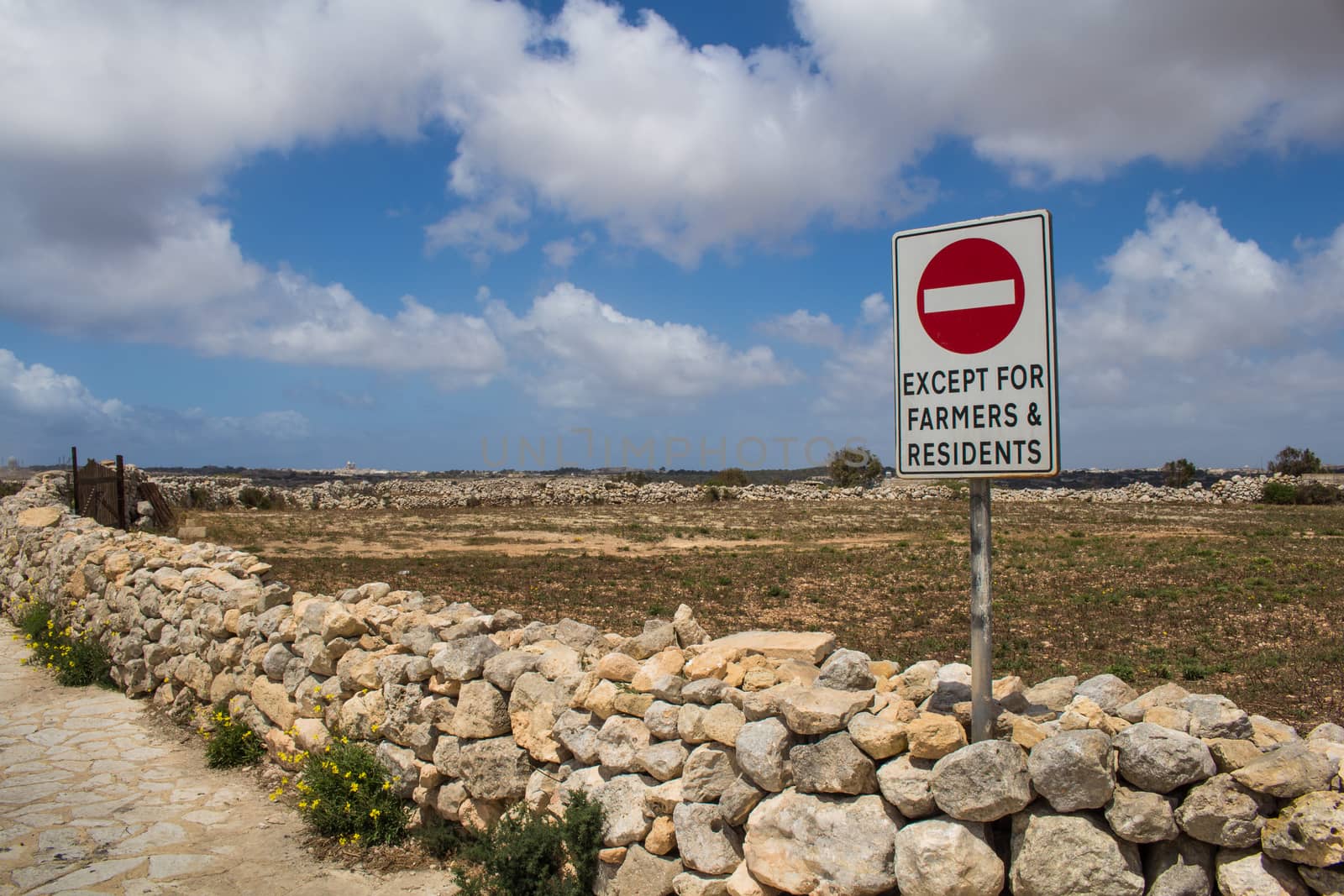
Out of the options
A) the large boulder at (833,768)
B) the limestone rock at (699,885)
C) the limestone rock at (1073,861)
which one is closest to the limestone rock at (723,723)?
the large boulder at (833,768)

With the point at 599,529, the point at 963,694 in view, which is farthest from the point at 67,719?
the point at 599,529

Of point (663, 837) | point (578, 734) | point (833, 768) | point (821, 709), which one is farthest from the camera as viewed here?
point (578, 734)

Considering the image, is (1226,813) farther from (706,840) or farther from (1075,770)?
(706,840)

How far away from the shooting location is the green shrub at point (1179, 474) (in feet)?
201

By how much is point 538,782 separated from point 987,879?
2.62m

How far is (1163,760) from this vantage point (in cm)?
296

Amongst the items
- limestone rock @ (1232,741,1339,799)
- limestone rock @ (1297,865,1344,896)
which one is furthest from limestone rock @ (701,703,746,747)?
limestone rock @ (1297,865,1344,896)

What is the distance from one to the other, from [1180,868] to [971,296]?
216cm

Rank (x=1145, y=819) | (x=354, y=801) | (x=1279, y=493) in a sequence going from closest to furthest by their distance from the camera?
1. (x=1145, y=819)
2. (x=354, y=801)
3. (x=1279, y=493)

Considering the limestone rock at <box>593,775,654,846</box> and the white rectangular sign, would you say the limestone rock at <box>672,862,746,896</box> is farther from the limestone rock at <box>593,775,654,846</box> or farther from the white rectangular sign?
the white rectangular sign

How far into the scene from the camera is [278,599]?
26.2ft

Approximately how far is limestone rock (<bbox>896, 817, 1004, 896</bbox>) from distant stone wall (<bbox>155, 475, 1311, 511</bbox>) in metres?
43.1

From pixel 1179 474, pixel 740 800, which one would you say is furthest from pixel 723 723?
pixel 1179 474

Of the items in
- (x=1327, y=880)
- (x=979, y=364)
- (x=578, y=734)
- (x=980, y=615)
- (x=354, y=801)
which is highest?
(x=979, y=364)
